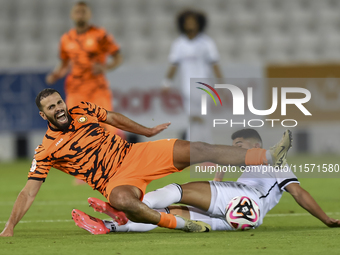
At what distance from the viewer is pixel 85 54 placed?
7.86 metres

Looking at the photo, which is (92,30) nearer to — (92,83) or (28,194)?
(92,83)

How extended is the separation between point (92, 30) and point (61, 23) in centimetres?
673

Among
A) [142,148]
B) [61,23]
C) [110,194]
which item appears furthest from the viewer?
[61,23]

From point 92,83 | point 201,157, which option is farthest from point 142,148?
point 92,83

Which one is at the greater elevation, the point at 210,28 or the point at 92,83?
the point at 210,28

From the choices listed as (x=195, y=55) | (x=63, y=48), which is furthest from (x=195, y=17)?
(x=63, y=48)

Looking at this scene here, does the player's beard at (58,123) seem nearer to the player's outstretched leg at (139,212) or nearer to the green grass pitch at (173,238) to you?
the player's outstretched leg at (139,212)

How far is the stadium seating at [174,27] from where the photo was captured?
14.1m

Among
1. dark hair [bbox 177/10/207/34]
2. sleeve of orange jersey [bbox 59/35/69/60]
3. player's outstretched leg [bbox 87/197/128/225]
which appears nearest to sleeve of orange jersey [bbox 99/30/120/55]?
sleeve of orange jersey [bbox 59/35/69/60]

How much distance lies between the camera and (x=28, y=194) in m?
4.12

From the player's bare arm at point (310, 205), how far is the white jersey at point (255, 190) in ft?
0.26

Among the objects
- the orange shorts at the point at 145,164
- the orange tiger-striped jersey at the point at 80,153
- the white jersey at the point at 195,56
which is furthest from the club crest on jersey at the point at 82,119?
the white jersey at the point at 195,56

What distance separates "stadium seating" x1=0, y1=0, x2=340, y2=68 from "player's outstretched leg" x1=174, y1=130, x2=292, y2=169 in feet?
31.7

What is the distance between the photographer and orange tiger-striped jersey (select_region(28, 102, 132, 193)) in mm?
4207
